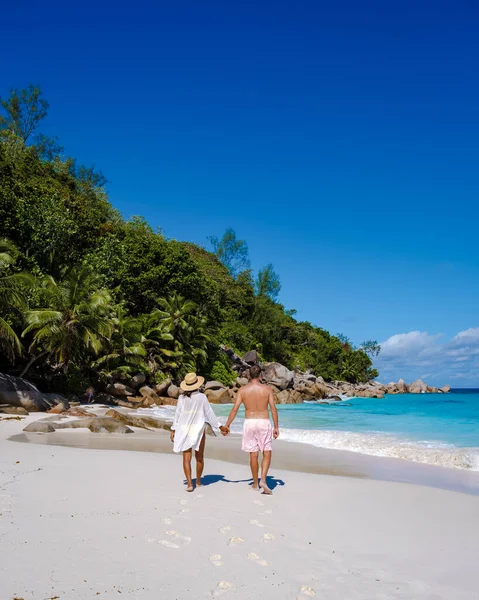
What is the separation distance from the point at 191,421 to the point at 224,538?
2.57 meters

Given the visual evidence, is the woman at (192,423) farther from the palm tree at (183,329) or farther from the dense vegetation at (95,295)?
the palm tree at (183,329)

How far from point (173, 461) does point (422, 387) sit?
8208 centimetres

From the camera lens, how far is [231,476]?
8.05m

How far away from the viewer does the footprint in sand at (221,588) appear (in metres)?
3.55

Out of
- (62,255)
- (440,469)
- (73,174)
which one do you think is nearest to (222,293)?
(73,174)

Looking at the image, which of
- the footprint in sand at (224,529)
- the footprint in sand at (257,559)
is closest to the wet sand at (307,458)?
the footprint in sand at (224,529)

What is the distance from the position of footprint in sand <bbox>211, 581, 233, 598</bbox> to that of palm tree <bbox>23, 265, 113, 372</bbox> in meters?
20.2

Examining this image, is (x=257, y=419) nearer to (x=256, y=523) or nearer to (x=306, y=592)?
(x=256, y=523)

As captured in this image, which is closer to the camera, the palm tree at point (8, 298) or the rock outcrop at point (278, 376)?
the palm tree at point (8, 298)

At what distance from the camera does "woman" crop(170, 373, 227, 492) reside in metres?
7.04

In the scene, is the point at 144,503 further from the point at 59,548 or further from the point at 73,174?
the point at 73,174

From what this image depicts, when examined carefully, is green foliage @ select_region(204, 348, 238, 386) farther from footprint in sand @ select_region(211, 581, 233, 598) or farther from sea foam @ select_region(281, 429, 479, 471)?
footprint in sand @ select_region(211, 581, 233, 598)

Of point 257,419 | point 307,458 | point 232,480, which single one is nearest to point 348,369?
point 307,458

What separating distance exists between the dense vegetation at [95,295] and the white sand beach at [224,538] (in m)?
14.5
